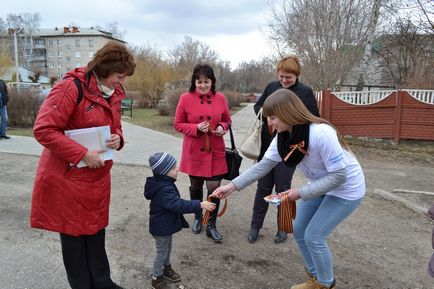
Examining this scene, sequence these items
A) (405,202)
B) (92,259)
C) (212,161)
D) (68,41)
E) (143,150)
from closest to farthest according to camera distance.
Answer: (92,259) → (212,161) → (405,202) → (143,150) → (68,41)

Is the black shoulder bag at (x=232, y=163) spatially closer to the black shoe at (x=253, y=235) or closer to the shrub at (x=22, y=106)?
the black shoe at (x=253, y=235)

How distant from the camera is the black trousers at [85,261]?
249 cm

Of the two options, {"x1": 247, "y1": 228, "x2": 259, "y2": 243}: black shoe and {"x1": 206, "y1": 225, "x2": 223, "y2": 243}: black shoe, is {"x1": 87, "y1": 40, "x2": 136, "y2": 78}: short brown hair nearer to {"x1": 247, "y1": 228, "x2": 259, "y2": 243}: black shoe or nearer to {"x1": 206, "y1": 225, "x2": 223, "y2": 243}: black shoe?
{"x1": 206, "y1": 225, "x2": 223, "y2": 243}: black shoe

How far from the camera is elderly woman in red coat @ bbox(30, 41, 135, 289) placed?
2.18 meters

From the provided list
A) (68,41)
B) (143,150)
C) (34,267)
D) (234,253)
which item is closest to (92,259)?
(34,267)

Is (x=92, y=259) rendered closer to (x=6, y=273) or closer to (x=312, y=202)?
(x=6, y=273)

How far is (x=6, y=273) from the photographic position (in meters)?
3.04

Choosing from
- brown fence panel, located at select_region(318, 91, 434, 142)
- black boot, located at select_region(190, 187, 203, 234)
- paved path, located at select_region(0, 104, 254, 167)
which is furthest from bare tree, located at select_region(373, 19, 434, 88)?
black boot, located at select_region(190, 187, 203, 234)

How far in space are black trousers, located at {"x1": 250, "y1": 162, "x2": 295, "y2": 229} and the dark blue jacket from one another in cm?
132

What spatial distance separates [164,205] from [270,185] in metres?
1.52

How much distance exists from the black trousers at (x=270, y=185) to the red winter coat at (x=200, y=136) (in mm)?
457

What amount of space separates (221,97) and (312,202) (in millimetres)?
1580

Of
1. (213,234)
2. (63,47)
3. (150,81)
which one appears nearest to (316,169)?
(213,234)

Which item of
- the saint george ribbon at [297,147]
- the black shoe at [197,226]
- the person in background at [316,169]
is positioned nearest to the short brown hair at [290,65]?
the person in background at [316,169]
